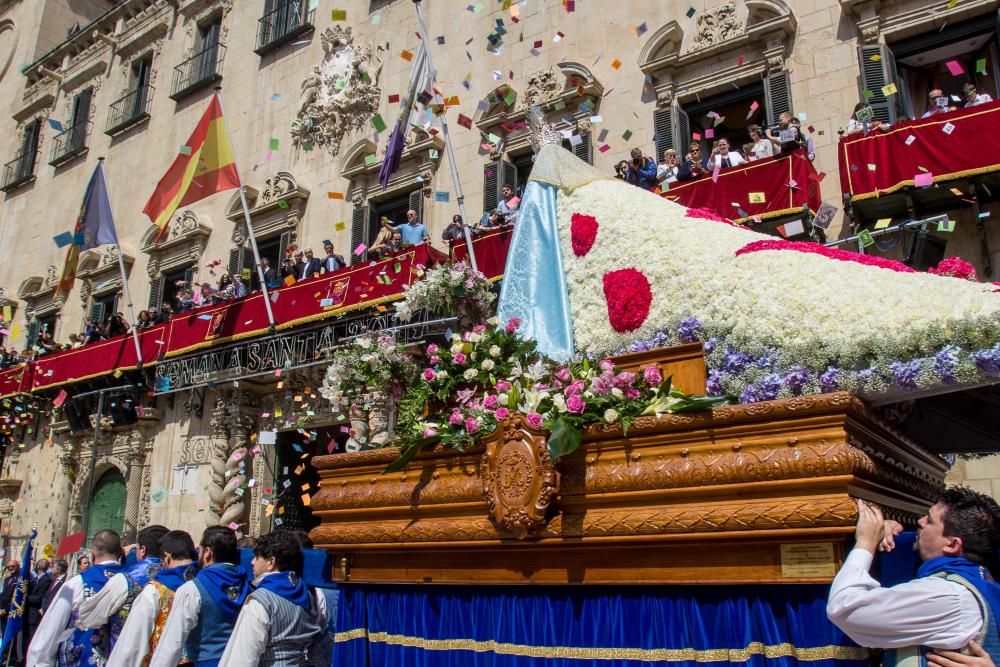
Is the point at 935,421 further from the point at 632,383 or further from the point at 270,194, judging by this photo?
the point at 270,194

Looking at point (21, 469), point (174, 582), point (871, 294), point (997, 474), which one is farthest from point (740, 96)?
point (21, 469)

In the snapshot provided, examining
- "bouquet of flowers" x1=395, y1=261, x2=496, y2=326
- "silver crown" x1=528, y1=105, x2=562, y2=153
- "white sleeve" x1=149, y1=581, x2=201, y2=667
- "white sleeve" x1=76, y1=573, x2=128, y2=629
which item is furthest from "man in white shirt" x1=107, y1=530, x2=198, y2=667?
"silver crown" x1=528, y1=105, x2=562, y2=153

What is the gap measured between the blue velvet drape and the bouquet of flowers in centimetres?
185

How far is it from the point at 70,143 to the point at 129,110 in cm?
278

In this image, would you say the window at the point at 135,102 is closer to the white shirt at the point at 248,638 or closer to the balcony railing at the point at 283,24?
the balcony railing at the point at 283,24

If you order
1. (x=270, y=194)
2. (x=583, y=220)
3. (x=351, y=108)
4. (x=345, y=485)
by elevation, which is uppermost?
(x=351, y=108)

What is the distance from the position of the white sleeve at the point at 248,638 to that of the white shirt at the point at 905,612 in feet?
8.22

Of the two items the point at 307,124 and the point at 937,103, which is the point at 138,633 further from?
the point at 307,124

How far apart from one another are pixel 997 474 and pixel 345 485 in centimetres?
626

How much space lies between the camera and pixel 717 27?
10648mm

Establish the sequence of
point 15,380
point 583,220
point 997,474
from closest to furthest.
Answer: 1. point 583,220
2. point 997,474
3. point 15,380

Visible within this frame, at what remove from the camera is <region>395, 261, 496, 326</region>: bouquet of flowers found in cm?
516

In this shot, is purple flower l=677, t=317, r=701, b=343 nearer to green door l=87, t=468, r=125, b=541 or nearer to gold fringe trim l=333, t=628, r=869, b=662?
gold fringe trim l=333, t=628, r=869, b=662

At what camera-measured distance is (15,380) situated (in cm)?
1739
